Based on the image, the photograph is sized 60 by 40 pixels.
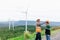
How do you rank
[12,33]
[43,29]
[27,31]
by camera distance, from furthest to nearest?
[12,33] → [27,31] → [43,29]

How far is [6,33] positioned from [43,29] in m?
2.22

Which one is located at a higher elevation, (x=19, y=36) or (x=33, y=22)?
(x=33, y=22)

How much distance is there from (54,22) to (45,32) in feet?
2.30

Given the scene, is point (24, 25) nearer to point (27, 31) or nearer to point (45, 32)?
point (27, 31)

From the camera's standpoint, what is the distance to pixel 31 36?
7.32 meters

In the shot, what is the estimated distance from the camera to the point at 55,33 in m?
7.35

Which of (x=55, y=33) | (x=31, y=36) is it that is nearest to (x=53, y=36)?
(x=55, y=33)

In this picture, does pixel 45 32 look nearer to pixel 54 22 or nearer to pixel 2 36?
pixel 54 22

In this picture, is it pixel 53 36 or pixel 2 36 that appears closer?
pixel 53 36

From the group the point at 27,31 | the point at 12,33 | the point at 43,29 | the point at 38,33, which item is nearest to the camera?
the point at 38,33

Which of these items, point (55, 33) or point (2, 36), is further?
point (2, 36)

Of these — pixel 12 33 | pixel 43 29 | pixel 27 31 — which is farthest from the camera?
pixel 12 33

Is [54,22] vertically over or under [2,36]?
over

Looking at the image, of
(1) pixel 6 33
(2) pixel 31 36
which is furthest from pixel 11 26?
(2) pixel 31 36
